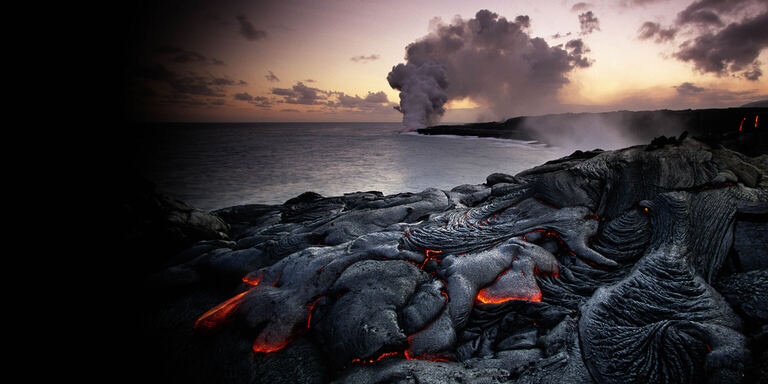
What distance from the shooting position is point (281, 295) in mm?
3314

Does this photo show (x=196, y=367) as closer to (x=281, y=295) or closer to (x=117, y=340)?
(x=281, y=295)

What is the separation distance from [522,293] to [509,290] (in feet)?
0.50

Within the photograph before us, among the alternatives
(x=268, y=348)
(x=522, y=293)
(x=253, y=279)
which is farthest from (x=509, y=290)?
(x=253, y=279)

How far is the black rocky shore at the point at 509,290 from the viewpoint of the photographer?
7.64 ft

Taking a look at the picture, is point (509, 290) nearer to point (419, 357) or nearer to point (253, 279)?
point (419, 357)

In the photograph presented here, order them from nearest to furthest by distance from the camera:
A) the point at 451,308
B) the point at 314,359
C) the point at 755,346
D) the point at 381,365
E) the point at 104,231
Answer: the point at 755,346
the point at 381,365
the point at 314,359
the point at 451,308
the point at 104,231

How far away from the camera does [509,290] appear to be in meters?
3.21

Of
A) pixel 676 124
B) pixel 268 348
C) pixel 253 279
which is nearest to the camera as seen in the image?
pixel 268 348

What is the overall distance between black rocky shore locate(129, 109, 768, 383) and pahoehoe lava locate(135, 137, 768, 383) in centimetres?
2

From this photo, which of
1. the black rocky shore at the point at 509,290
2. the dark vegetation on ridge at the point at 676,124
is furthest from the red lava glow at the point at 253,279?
the dark vegetation on ridge at the point at 676,124

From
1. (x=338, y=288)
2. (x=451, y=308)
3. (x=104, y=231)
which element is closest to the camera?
(x=451, y=308)

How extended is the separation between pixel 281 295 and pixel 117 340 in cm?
221

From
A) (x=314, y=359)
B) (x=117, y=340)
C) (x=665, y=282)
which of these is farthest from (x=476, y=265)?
(x=117, y=340)

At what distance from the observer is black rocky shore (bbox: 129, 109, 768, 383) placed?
2330 mm
